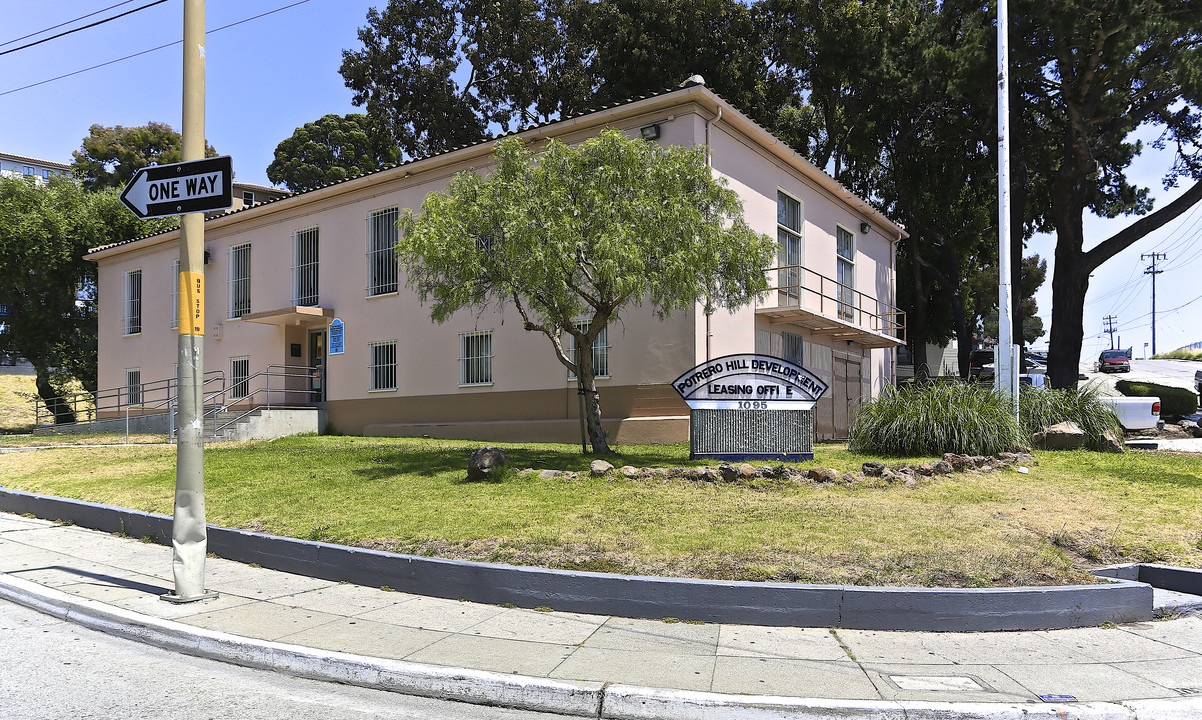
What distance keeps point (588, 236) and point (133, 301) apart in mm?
24455

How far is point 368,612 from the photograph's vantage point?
21.6 ft

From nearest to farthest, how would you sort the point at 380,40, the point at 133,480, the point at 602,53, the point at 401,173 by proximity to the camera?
the point at 133,480
the point at 401,173
the point at 602,53
the point at 380,40

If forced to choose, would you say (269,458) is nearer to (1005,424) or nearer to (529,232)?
(529,232)

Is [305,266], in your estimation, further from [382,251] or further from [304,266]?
[382,251]

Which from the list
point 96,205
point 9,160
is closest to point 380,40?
point 96,205

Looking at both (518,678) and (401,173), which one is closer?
(518,678)

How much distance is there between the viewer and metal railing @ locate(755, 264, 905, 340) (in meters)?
20.4

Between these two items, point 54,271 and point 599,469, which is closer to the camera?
point 599,469

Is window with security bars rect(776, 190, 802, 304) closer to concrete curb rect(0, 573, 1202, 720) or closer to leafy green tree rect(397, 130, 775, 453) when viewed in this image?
leafy green tree rect(397, 130, 775, 453)

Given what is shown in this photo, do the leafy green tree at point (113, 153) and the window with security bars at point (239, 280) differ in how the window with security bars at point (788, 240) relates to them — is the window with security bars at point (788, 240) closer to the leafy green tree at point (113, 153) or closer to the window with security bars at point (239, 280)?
the window with security bars at point (239, 280)

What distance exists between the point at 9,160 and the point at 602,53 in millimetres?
78223

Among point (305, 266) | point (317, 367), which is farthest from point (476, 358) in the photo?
point (305, 266)

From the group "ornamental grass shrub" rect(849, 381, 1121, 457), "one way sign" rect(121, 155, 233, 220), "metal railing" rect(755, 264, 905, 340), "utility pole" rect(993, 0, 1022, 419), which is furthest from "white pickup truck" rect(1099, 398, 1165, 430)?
"one way sign" rect(121, 155, 233, 220)

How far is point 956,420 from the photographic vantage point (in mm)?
14234
